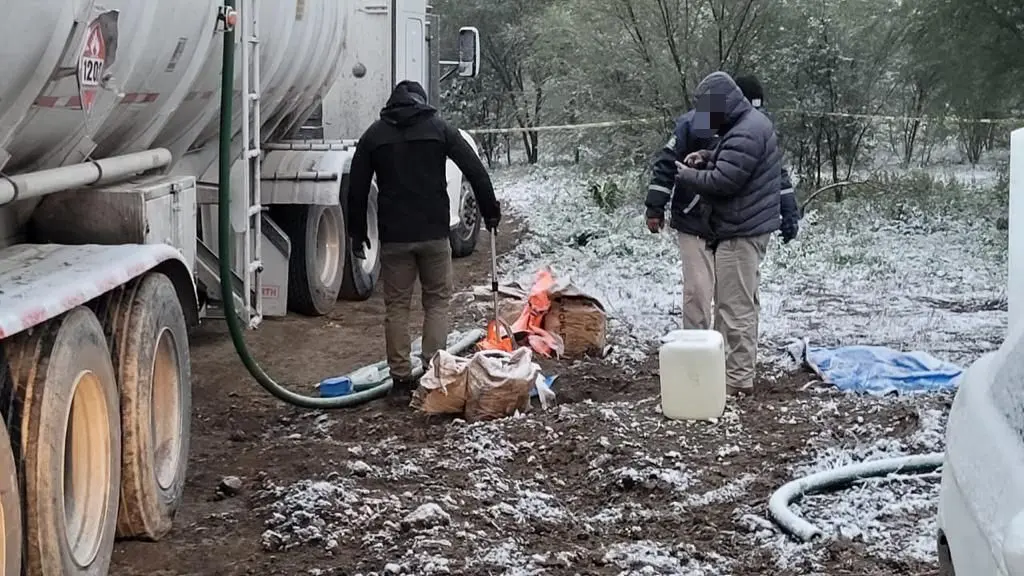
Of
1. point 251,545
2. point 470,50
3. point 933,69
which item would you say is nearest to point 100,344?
point 251,545

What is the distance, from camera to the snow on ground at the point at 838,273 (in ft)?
33.2

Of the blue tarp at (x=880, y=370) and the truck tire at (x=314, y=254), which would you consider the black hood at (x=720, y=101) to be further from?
the truck tire at (x=314, y=254)

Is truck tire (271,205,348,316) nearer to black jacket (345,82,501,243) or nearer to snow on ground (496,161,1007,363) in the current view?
snow on ground (496,161,1007,363)

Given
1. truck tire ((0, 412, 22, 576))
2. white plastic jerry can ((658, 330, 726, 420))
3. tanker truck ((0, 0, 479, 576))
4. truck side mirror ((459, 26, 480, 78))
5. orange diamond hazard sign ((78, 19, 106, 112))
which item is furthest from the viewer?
truck side mirror ((459, 26, 480, 78))

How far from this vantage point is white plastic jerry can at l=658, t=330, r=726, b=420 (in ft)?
23.2

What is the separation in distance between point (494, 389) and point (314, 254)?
4.03 meters

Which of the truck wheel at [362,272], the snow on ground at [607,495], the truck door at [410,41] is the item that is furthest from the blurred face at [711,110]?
the truck door at [410,41]

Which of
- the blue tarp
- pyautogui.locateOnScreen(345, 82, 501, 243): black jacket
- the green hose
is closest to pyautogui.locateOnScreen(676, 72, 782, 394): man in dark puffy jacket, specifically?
the blue tarp

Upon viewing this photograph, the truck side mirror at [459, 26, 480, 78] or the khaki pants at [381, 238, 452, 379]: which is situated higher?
the truck side mirror at [459, 26, 480, 78]

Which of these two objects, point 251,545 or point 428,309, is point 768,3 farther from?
point 251,545

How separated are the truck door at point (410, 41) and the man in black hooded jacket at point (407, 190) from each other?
171 inches

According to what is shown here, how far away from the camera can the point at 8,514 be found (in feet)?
12.7

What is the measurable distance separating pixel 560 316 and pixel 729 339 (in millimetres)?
1612

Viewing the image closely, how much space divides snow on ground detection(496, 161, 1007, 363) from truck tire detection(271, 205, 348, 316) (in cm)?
212
